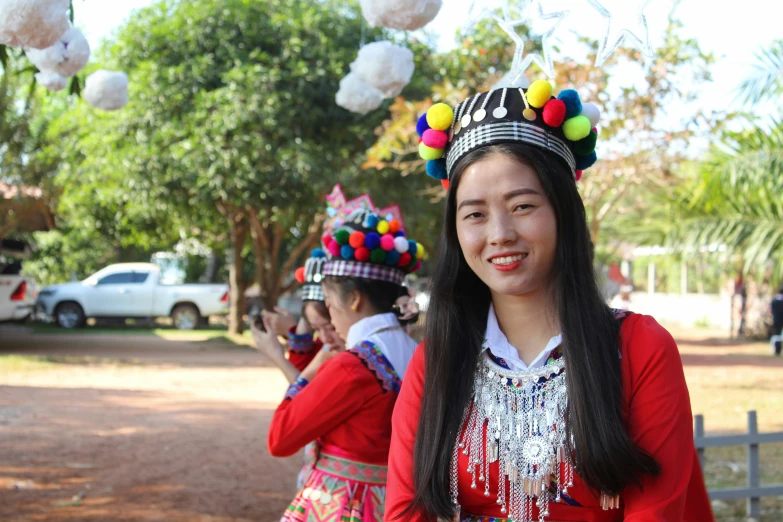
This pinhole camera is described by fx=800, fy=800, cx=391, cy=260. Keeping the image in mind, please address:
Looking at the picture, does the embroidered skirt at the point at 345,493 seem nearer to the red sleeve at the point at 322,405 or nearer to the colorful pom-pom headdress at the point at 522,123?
the red sleeve at the point at 322,405

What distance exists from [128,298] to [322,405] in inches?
763

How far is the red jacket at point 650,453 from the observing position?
1.66 m

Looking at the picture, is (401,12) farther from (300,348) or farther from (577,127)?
(300,348)

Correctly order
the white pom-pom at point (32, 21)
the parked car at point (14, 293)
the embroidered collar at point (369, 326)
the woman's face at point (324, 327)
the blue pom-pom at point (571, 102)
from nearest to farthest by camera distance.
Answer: the blue pom-pom at point (571, 102) < the white pom-pom at point (32, 21) < the embroidered collar at point (369, 326) < the woman's face at point (324, 327) < the parked car at point (14, 293)

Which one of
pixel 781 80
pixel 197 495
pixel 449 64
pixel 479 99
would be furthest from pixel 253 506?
pixel 449 64

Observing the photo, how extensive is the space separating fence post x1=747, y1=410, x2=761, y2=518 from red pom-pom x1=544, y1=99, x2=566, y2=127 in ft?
14.0

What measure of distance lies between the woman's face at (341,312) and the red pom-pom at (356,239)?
19cm

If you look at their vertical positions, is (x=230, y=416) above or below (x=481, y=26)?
below

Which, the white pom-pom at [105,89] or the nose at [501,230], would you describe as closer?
the nose at [501,230]

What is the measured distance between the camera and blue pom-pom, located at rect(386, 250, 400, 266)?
3242 millimetres

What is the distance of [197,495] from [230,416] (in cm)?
326

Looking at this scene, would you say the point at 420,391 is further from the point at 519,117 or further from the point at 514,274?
the point at 519,117

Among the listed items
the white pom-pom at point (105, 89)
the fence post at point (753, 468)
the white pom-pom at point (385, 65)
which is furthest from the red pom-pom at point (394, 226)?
the fence post at point (753, 468)

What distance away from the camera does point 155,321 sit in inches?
972
